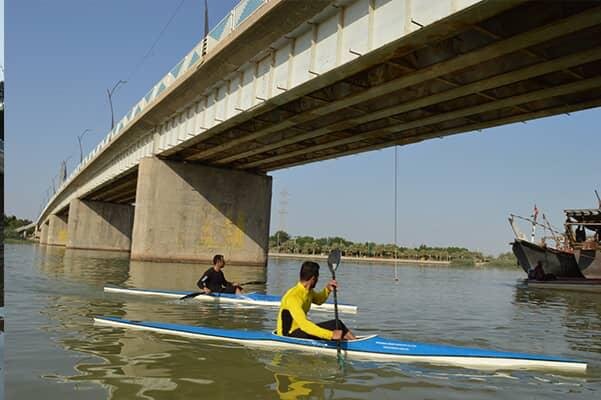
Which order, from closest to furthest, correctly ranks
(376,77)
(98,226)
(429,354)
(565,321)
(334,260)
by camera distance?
1. (429,354)
2. (334,260)
3. (565,321)
4. (376,77)
5. (98,226)

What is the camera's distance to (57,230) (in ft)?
262

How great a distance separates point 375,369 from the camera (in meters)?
6.60

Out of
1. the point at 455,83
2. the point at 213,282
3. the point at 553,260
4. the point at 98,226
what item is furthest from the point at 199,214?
the point at 98,226

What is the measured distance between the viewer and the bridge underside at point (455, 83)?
464 inches

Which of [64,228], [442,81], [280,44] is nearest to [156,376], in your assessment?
[442,81]

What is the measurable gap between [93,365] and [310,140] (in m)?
20.6

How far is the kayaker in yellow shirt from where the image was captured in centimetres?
712

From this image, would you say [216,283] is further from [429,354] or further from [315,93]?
[315,93]

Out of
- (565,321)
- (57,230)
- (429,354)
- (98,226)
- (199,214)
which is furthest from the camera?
(57,230)

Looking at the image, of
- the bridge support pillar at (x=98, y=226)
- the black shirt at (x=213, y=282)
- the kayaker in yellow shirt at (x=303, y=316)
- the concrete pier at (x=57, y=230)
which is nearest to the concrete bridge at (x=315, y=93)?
the black shirt at (x=213, y=282)

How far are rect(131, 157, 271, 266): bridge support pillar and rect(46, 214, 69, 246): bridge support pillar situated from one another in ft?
179

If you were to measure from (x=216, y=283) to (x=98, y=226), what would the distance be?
51.3m

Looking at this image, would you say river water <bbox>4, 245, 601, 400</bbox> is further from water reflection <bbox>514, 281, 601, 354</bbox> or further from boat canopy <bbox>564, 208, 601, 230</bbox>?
boat canopy <bbox>564, 208, 601, 230</bbox>

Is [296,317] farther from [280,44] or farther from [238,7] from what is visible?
[238,7]
